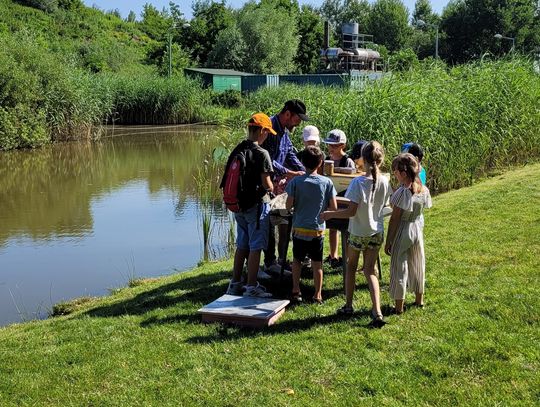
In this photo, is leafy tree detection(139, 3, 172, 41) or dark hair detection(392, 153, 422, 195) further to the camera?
leafy tree detection(139, 3, 172, 41)

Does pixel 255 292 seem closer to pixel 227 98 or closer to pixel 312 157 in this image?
pixel 312 157

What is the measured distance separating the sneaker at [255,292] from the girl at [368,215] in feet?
2.80

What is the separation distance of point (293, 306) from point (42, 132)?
74.0 feet

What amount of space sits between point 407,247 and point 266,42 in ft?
182

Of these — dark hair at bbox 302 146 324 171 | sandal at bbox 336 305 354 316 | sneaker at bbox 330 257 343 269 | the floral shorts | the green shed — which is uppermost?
the green shed

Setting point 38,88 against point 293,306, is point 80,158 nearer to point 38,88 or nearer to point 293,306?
point 38,88

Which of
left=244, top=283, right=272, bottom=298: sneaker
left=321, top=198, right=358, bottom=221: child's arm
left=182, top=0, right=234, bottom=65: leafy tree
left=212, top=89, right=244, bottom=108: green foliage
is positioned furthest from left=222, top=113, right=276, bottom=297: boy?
left=182, top=0, right=234, bottom=65: leafy tree

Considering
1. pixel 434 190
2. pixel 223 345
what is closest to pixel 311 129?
pixel 223 345

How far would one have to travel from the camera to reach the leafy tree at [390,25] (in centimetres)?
9288

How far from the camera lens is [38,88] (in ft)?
85.8

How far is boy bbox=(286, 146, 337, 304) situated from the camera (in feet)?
18.1

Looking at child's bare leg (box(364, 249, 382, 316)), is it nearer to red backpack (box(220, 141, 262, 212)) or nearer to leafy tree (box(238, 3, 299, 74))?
red backpack (box(220, 141, 262, 212))

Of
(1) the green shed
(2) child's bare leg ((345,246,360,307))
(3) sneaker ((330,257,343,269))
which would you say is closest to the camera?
(2) child's bare leg ((345,246,360,307))

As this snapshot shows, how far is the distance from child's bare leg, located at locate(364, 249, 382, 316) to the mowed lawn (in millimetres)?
168
